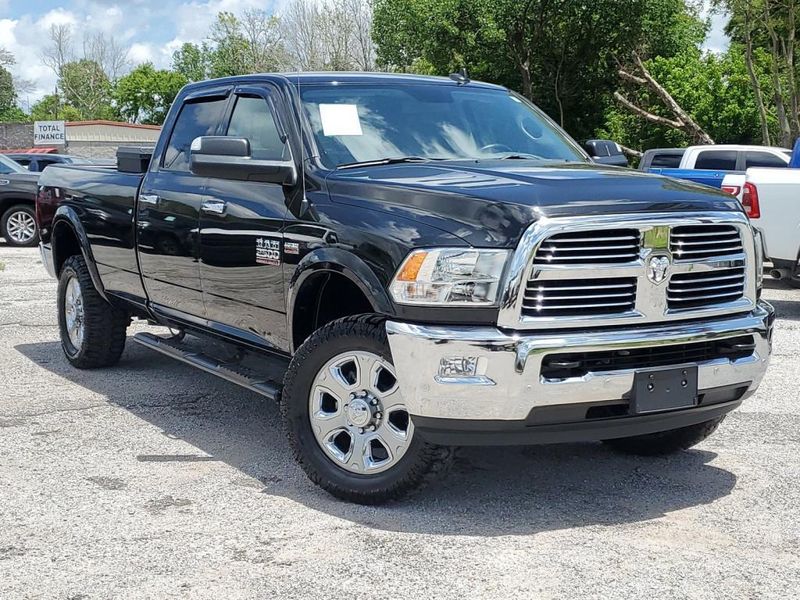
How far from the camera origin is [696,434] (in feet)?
17.5

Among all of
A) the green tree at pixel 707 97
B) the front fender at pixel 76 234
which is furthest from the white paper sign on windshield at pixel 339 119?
the green tree at pixel 707 97

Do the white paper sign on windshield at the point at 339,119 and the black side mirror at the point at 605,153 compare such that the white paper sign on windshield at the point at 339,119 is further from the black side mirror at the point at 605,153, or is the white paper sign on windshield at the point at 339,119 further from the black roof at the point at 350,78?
the black side mirror at the point at 605,153

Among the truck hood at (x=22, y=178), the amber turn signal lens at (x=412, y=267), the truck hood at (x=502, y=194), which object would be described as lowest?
the truck hood at (x=22, y=178)

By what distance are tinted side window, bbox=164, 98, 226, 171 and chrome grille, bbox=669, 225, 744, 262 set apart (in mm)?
2862

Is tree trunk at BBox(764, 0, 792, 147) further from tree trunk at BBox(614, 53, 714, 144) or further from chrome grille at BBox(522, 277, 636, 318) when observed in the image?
chrome grille at BBox(522, 277, 636, 318)

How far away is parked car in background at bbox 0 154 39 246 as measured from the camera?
61.4 ft

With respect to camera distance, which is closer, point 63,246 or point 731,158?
point 63,246

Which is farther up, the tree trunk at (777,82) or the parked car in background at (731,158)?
the tree trunk at (777,82)

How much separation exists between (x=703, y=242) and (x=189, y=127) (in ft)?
10.9

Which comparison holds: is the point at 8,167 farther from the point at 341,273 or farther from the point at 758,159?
the point at 341,273

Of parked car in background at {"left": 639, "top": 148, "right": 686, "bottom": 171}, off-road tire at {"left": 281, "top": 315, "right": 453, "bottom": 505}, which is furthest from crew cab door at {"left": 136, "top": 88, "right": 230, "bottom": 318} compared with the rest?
parked car in background at {"left": 639, "top": 148, "right": 686, "bottom": 171}

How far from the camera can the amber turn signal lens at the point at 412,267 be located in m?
4.18

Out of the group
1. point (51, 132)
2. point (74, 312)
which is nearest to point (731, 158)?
point (74, 312)

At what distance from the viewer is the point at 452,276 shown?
162 inches
